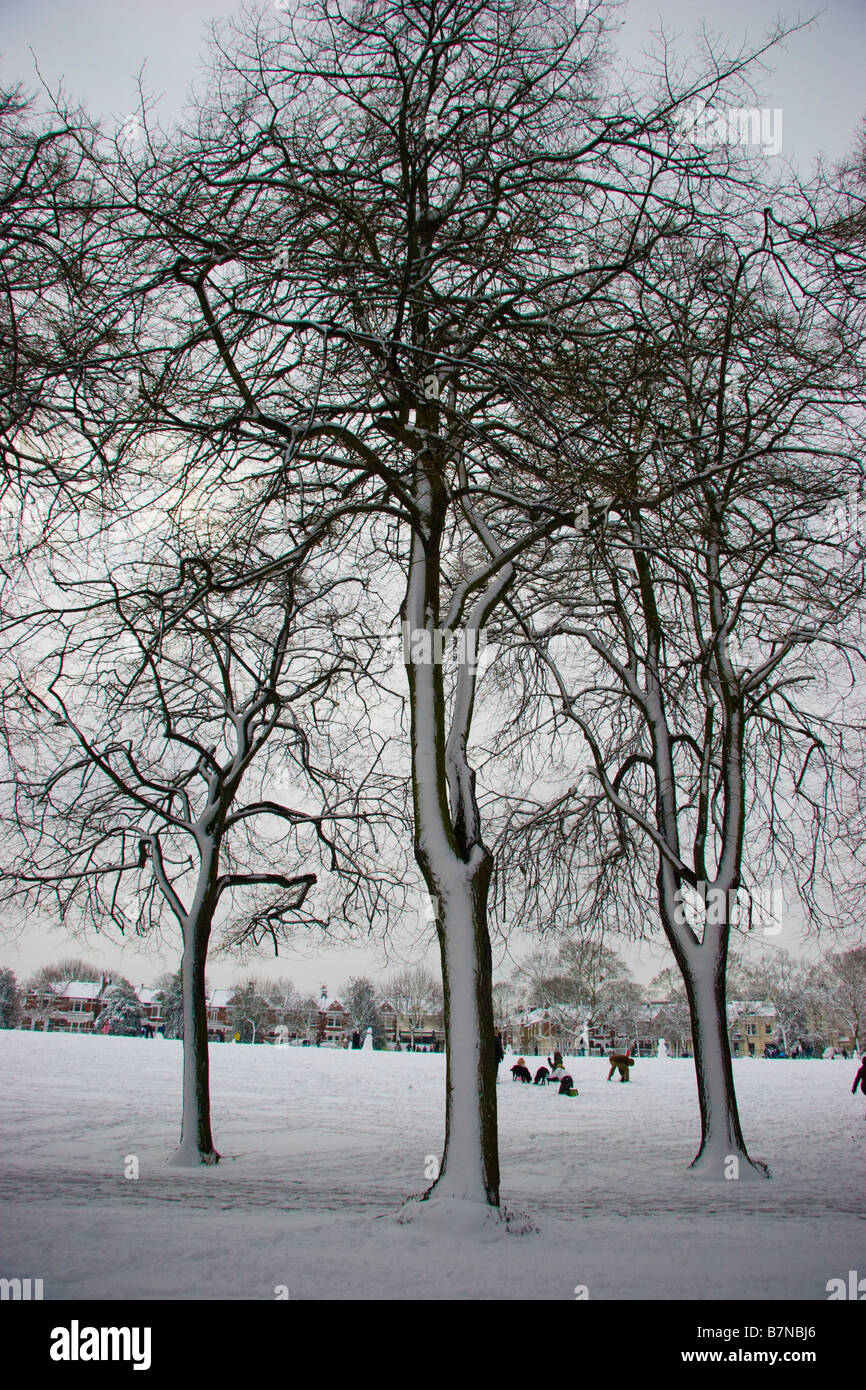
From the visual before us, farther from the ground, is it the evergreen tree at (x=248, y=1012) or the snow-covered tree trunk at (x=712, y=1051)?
the snow-covered tree trunk at (x=712, y=1051)

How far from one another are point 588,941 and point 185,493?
11.0 metres

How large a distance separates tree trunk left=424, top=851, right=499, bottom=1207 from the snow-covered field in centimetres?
49

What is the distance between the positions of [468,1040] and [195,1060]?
593 centimetres

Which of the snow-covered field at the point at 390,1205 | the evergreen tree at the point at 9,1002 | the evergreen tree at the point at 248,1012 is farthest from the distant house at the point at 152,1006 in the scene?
the snow-covered field at the point at 390,1205

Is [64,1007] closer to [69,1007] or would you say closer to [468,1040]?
[69,1007]

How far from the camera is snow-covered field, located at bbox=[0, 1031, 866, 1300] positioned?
5.54 meters

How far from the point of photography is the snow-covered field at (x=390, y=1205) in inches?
218

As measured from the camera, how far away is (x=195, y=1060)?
38.9 ft

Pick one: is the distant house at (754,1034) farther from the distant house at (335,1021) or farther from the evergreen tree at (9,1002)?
the evergreen tree at (9,1002)

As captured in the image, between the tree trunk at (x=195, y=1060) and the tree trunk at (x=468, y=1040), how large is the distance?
5.43m
